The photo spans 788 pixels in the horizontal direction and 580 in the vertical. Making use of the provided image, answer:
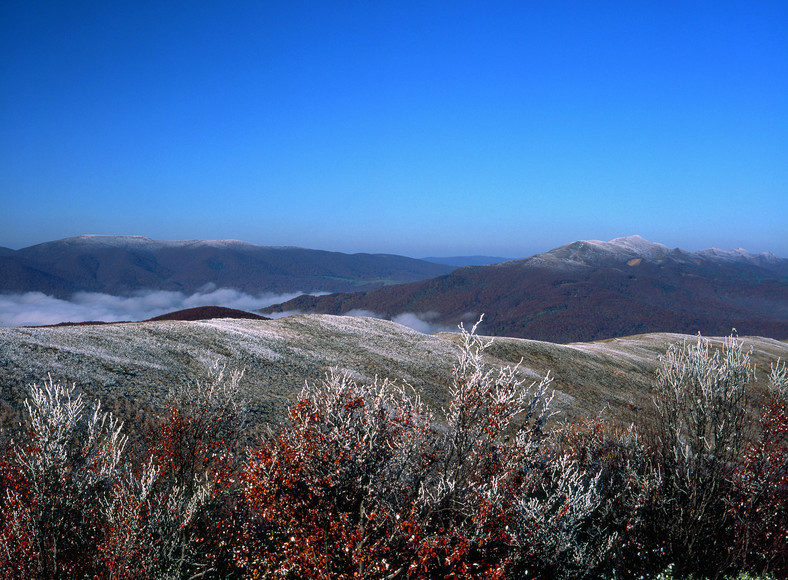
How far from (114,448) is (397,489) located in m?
7.79

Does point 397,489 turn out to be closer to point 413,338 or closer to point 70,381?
point 70,381

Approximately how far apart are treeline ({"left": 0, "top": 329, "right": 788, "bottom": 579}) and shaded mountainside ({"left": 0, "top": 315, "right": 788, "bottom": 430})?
5.55 m

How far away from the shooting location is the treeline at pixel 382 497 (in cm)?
1155

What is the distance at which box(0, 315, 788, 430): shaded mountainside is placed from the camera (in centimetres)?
2880

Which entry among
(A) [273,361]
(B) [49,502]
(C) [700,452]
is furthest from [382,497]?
(A) [273,361]

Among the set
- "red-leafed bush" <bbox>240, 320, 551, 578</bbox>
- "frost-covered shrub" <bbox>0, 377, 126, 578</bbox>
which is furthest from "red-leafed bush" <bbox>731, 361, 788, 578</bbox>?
"frost-covered shrub" <bbox>0, 377, 126, 578</bbox>

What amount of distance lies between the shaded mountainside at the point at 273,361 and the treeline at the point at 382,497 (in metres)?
5.55

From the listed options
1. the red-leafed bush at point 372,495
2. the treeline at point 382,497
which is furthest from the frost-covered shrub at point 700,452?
the red-leafed bush at point 372,495

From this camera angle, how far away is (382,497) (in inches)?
484

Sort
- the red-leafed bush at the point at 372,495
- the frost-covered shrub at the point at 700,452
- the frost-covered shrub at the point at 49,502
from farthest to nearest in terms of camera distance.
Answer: the frost-covered shrub at the point at 700,452 < the frost-covered shrub at the point at 49,502 < the red-leafed bush at the point at 372,495

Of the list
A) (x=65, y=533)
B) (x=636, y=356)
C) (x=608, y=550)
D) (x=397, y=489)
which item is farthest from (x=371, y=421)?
(x=636, y=356)

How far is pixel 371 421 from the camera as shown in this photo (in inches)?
457

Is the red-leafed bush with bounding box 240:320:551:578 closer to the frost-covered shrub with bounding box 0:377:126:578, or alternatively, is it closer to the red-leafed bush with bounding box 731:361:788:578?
the frost-covered shrub with bounding box 0:377:126:578

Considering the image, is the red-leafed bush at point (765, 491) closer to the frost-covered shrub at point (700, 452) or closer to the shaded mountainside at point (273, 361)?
the frost-covered shrub at point (700, 452)
